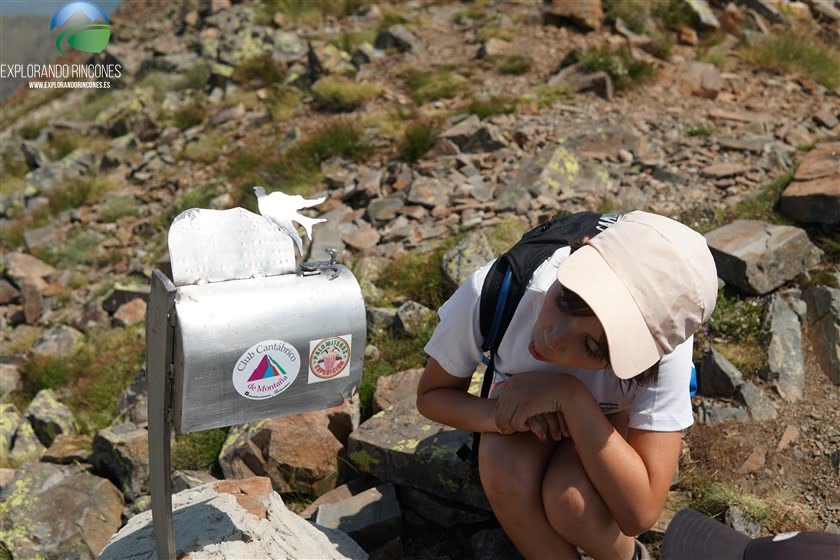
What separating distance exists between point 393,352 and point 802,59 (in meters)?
7.08

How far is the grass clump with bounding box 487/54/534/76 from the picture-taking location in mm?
9359

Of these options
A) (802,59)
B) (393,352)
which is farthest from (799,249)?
(802,59)

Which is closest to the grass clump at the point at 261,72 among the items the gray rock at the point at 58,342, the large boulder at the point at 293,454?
the gray rock at the point at 58,342

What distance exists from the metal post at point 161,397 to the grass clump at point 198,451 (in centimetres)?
180

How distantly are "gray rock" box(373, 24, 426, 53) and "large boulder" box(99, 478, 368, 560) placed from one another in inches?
343

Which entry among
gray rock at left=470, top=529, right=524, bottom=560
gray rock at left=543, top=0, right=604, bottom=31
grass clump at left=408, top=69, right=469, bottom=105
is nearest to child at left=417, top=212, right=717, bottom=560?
gray rock at left=470, top=529, right=524, bottom=560

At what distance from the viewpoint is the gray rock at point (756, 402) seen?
12.3 ft

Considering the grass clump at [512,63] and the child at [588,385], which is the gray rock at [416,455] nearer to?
the child at [588,385]

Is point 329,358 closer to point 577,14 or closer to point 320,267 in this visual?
point 320,267

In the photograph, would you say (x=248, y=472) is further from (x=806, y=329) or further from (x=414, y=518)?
(x=806, y=329)

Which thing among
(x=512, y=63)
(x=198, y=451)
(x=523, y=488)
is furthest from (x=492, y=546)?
(x=512, y=63)

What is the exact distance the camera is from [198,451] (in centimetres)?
419

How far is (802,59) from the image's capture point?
9.00 m

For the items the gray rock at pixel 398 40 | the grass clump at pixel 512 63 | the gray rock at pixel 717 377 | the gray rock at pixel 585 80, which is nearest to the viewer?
the gray rock at pixel 717 377
